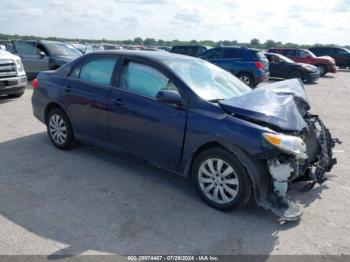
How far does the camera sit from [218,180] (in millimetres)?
3855

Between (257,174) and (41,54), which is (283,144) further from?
(41,54)

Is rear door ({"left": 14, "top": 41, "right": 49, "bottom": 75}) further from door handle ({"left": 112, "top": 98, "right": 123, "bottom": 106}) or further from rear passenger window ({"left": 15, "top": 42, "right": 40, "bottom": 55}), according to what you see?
door handle ({"left": 112, "top": 98, "right": 123, "bottom": 106})

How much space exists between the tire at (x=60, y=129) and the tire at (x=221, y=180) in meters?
2.43

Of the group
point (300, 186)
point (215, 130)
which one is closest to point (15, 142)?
point (215, 130)

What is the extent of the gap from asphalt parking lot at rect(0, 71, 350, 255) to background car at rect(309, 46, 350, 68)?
84.2 feet

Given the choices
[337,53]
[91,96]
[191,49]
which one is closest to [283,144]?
[91,96]

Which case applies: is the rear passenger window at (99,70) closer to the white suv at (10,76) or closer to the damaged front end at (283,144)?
the damaged front end at (283,144)

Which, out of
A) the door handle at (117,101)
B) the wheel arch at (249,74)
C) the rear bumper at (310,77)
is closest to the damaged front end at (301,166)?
the door handle at (117,101)

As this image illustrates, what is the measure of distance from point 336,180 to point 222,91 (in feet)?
6.87

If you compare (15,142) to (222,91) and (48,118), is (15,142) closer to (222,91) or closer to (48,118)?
(48,118)

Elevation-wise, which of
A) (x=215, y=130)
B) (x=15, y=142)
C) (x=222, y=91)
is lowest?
(x=15, y=142)

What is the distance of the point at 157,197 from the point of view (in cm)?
417

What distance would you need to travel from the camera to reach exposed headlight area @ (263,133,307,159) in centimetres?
348

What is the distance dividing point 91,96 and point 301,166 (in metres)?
3.01
